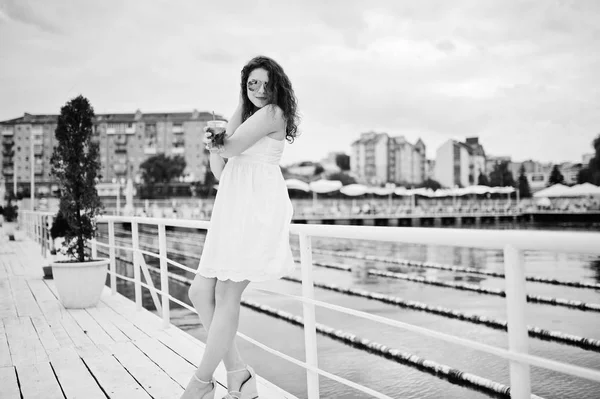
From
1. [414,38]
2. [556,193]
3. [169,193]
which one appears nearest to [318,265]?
[556,193]

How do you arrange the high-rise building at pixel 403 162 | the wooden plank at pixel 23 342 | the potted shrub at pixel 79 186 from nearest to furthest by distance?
1. the wooden plank at pixel 23 342
2. the potted shrub at pixel 79 186
3. the high-rise building at pixel 403 162

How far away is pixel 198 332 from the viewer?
21.1 feet

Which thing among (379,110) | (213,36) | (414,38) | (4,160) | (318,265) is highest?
(414,38)

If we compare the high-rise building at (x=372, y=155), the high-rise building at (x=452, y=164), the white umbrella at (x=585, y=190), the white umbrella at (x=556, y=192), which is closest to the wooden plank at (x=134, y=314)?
the white umbrella at (x=585, y=190)

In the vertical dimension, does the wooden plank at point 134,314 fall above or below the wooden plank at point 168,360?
below

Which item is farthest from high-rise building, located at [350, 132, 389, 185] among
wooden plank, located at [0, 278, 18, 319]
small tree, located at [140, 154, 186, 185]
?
wooden plank, located at [0, 278, 18, 319]

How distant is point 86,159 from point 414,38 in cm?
12749

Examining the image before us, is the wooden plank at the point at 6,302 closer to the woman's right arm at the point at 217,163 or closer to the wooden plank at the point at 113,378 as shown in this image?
the wooden plank at the point at 113,378

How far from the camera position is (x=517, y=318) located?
5.02ft

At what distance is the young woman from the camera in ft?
7.43

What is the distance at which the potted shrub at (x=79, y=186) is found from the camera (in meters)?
5.69

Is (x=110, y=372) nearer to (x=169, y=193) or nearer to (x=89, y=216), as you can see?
(x=89, y=216)

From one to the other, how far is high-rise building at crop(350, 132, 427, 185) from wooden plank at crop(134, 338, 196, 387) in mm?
110817

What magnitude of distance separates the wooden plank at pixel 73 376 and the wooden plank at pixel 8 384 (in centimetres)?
23
